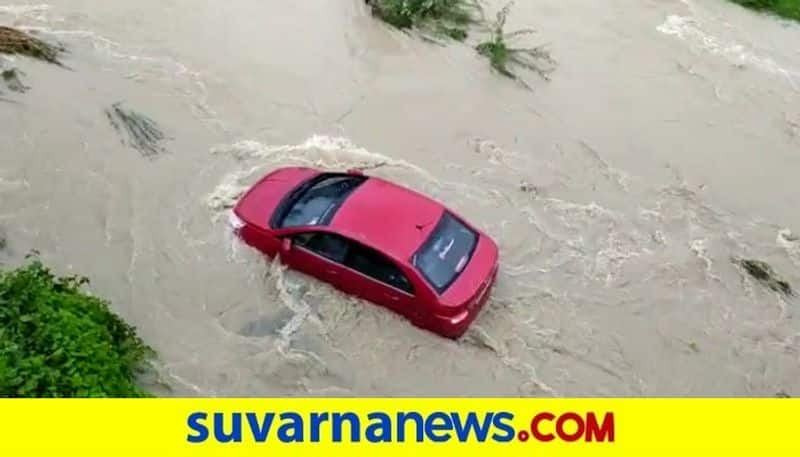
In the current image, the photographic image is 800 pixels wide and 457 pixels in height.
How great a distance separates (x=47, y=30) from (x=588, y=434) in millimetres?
11629

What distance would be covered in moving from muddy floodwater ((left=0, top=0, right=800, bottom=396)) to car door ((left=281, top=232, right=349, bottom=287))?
0.83 ft

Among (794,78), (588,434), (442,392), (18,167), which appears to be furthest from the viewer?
(794,78)

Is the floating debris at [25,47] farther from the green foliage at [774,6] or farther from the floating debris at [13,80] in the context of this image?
the green foliage at [774,6]

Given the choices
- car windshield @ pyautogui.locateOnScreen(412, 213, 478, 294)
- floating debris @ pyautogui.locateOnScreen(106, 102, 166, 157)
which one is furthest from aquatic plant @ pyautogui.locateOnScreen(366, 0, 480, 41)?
car windshield @ pyautogui.locateOnScreen(412, 213, 478, 294)

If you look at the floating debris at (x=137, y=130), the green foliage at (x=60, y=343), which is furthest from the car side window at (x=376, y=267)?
the floating debris at (x=137, y=130)

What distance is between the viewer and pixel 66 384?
8.14m

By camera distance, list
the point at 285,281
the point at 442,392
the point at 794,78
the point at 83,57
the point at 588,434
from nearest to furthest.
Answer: the point at 588,434
the point at 442,392
the point at 285,281
the point at 83,57
the point at 794,78

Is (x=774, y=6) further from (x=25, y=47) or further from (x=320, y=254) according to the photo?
(x=25, y=47)

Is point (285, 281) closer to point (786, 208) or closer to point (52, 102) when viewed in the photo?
point (52, 102)

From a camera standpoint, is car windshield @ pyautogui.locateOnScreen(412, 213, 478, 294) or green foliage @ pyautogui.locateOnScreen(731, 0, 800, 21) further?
green foliage @ pyautogui.locateOnScreen(731, 0, 800, 21)

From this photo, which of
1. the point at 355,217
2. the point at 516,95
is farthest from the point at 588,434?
the point at 516,95

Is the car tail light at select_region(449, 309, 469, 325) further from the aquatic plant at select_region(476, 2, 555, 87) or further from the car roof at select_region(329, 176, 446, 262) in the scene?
the aquatic plant at select_region(476, 2, 555, 87)

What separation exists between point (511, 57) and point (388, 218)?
611 cm

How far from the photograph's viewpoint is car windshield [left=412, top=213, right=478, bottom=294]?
386 inches
